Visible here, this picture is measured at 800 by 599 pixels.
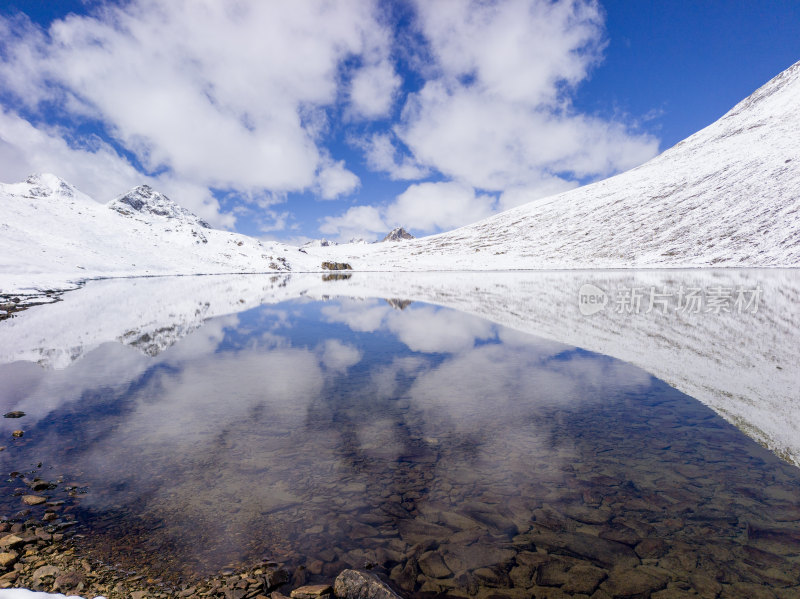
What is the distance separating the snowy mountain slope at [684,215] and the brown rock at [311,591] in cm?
10551

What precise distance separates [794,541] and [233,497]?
316 inches

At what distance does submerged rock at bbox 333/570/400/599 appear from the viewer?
4246 mm

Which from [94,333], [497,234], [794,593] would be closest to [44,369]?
[94,333]

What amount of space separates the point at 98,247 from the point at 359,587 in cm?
8950

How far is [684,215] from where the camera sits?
375 feet

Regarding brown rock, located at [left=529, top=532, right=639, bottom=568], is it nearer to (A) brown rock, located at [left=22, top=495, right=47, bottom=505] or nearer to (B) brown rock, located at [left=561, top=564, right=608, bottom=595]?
(B) brown rock, located at [left=561, top=564, right=608, bottom=595]

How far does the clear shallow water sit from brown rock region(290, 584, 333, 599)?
281 mm

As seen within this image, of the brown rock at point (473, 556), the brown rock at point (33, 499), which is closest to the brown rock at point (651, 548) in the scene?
the brown rock at point (473, 556)

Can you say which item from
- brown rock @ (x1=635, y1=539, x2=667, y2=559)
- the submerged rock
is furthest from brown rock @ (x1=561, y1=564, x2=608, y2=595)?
the submerged rock

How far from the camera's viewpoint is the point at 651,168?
168625mm

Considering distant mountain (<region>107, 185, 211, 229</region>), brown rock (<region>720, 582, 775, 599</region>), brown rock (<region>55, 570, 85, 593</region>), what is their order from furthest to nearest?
distant mountain (<region>107, 185, 211, 229</region>) < brown rock (<region>55, 570, 85, 593</region>) < brown rock (<region>720, 582, 775, 599</region>)

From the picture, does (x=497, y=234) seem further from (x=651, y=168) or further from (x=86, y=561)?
(x=86, y=561)

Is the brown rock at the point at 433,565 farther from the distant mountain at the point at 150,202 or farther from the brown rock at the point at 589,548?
the distant mountain at the point at 150,202

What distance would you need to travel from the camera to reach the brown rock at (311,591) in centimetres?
434
